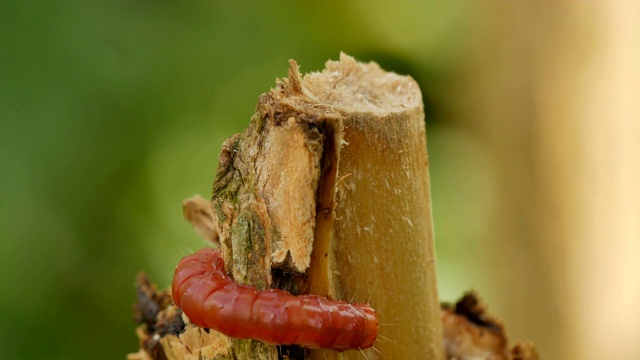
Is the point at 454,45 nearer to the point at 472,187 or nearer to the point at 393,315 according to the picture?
the point at 472,187

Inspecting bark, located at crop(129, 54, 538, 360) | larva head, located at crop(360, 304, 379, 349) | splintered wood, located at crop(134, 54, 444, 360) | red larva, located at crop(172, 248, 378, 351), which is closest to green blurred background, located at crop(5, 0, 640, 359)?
bark, located at crop(129, 54, 538, 360)

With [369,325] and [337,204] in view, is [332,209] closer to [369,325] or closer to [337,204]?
[337,204]

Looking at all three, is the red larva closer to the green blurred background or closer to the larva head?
the larva head

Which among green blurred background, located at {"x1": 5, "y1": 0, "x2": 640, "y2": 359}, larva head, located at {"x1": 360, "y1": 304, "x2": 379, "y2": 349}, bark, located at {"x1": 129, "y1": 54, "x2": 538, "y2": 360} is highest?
green blurred background, located at {"x1": 5, "y1": 0, "x2": 640, "y2": 359}

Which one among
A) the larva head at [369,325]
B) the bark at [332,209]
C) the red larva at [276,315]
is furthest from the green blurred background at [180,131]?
the larva head at [369,325]

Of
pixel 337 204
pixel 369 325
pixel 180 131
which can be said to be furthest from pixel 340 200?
pixel 180 131

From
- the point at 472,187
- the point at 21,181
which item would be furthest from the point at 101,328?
the point at 472,187
